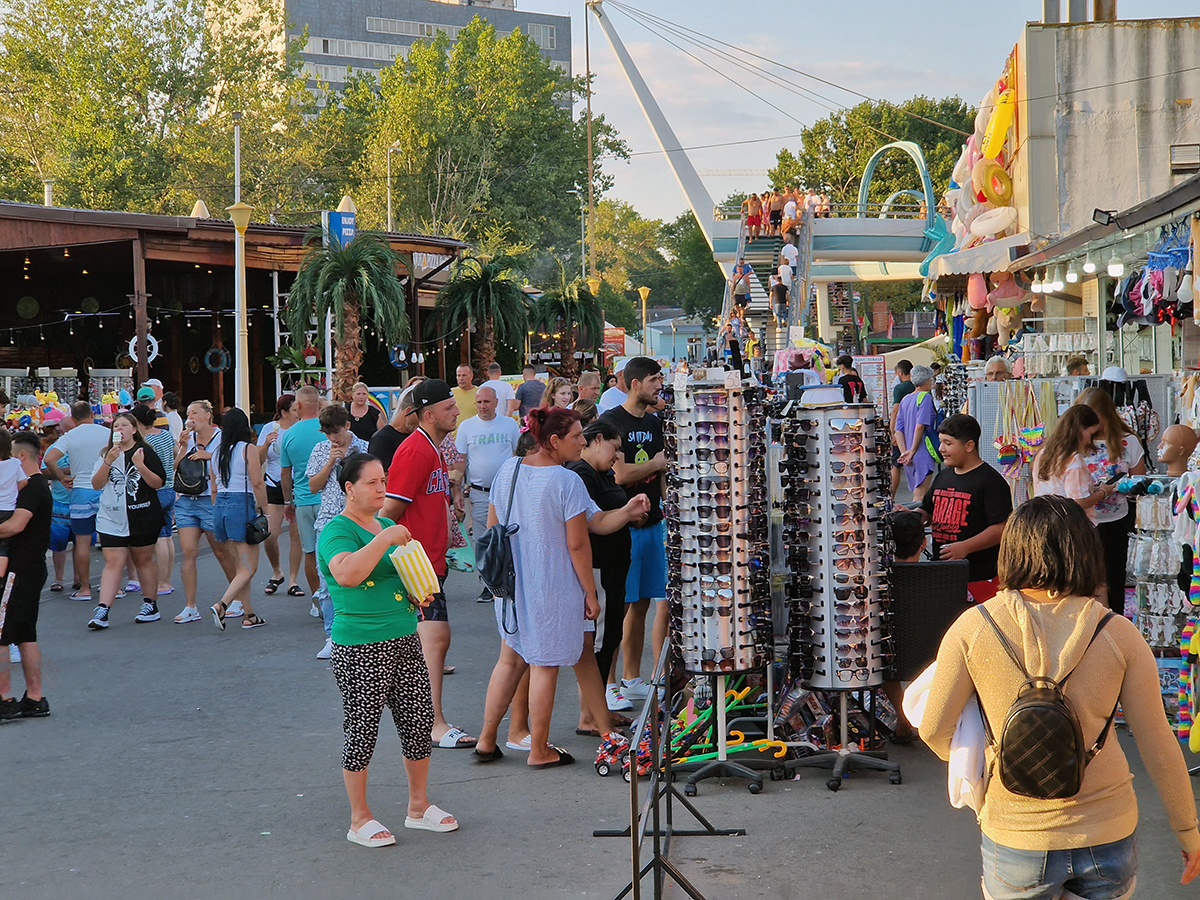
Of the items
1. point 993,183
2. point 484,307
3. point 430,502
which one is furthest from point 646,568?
point 484,307

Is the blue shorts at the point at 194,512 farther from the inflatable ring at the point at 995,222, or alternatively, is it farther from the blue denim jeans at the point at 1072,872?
the inflatable ring at the point at 995,222

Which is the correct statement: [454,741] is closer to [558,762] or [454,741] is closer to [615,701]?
[558,762]

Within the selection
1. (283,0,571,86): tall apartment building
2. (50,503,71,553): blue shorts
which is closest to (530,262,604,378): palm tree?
(50,503,71,553): blue shorts

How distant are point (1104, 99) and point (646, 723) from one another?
63.0ft

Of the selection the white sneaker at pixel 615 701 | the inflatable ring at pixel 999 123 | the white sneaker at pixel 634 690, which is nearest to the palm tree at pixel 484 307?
the inflatable ring at pixel 999 123

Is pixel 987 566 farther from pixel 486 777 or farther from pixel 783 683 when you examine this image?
pixel 486 777

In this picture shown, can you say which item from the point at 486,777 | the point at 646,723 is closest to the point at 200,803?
the point at 486,777

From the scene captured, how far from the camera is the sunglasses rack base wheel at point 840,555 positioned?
215 inches

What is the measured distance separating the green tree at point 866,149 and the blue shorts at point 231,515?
4887 cm

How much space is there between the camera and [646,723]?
4.20 m

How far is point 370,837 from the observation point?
4879mm

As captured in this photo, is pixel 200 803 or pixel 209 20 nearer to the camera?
pixel 200 803

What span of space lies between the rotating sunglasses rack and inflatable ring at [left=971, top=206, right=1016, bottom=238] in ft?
56.0

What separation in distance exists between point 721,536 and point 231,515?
5.64 m
